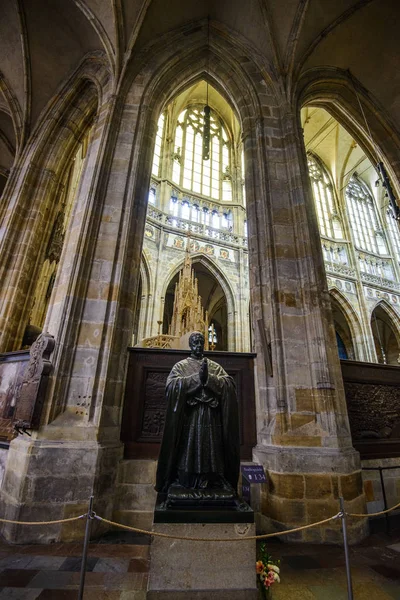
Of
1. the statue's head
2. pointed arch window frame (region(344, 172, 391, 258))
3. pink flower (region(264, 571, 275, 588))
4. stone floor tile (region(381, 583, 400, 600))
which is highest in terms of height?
pointed arch window frame (region(344, 172, 391, 258))

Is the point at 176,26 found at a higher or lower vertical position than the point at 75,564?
higher

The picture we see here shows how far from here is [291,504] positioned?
3.44 m

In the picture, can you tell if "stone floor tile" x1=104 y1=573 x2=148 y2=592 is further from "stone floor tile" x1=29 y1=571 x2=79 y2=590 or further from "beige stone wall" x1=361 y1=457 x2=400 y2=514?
"beige stone wall" x1=361 y1=457 x2=400 y2=514

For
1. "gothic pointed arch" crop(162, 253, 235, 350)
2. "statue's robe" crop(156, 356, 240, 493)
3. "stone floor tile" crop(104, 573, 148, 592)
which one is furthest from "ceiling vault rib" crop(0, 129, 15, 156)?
"stone floor tile" crop(104, 573, 148, 592)

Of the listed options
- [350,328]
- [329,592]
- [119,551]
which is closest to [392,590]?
[329,592]

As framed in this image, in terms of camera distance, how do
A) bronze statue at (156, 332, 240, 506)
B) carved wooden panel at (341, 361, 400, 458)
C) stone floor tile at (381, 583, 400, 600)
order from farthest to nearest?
carved wooden panel at (341, 361, 400, 458), bronze statue at (156, 332, 240, 506), stone floor tile at (381, 583, 400, 600)

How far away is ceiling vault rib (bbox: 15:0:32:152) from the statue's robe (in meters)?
8.58

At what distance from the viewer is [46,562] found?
8.38ft

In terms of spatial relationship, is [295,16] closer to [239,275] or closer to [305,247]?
[305,247]

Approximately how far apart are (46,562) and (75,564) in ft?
0.86

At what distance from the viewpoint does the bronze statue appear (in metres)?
2.34

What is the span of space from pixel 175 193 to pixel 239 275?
18.9ft

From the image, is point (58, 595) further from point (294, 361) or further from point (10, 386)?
point (294, 361)

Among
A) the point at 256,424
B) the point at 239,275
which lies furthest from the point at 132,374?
the point at 239,275
